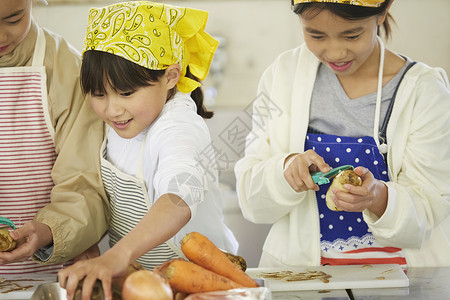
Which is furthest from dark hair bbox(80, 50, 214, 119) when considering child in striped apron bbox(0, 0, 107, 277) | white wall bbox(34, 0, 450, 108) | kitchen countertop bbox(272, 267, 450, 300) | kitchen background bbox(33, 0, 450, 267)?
white wall bbox(34, 0, 450, 108)

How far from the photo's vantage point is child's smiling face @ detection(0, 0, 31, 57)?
1.20m

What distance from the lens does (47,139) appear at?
4.42ft

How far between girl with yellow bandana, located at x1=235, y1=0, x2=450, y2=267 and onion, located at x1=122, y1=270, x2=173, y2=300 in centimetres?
46

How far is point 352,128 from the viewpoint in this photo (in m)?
1.41

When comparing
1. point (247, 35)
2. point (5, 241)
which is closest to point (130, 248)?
point (5, 241)

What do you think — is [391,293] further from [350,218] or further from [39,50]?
[39,50]

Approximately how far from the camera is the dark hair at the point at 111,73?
119cm

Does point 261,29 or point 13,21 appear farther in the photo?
point 261,29

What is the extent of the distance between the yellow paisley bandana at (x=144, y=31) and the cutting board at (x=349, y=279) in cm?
49

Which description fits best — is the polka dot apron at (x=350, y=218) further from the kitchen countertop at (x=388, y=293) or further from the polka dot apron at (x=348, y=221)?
the kitchen countertop at (x=388, y=293)

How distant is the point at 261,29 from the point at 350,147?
1474 mm

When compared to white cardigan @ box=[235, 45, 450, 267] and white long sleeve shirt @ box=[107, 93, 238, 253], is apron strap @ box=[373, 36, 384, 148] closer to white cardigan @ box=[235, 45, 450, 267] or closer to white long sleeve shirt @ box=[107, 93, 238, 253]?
white cardigan @ box=[235, 45, 450, 267]

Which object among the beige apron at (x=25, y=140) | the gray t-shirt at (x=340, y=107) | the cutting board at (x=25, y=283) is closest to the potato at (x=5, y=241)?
the cutting board at (x=25, y=283)

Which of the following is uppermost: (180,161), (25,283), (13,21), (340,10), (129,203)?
(340,10)
